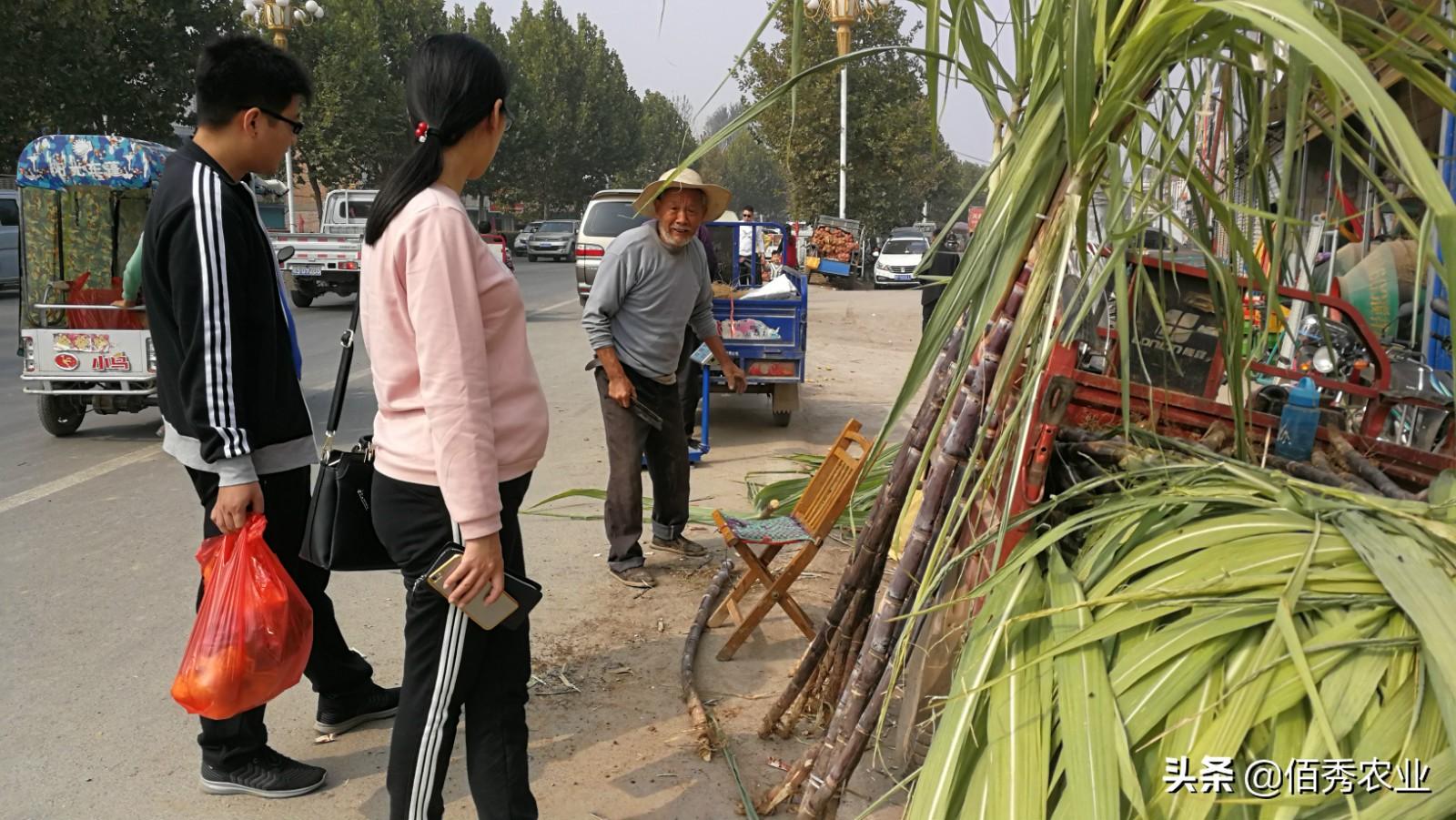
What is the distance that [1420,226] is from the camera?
1285 millimetres

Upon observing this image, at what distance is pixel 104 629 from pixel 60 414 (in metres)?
4.33

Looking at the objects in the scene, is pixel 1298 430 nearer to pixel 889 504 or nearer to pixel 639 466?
pixel 889 504

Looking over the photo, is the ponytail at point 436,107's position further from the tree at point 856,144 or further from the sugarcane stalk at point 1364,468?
the tree at point 856,144

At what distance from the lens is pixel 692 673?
3.71 metres

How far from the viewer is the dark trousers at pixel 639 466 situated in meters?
4.82

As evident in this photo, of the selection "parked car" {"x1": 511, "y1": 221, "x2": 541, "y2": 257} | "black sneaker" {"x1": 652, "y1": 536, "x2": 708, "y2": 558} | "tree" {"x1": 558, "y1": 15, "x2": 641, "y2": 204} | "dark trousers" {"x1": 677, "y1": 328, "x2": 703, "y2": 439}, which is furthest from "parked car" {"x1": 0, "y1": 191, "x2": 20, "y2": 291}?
"tree" {"x1": 558, "y1": 15, "x2": 641, "y2": 204}

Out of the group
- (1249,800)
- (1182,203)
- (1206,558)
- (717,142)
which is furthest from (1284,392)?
(717,142)

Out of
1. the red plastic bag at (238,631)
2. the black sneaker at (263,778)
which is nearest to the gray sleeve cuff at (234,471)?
the red plastic bag at (238,631)

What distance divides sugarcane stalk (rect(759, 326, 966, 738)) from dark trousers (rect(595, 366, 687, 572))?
1982 mm

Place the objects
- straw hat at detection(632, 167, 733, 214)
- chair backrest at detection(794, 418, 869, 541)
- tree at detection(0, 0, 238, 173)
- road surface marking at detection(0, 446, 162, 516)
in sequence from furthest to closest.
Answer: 1. tree at detection(0, 0, 238, 173)
2. road surface marking at detection(0, 446, 162, 516)
3. straw hat at detection(632, 167, 733, 214)
4. chair backrest at detection(794, 418, 869, 541)

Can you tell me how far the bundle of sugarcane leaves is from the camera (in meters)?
1.52

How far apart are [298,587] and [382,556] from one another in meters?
0.58

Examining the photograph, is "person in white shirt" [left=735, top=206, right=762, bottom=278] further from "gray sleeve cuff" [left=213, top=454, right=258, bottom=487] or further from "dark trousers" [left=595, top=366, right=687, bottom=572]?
"gray sleeve cuff" [left=213, top=454, right=258, bottom=487]

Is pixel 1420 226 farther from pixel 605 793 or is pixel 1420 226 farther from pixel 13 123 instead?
pixel 13 123
